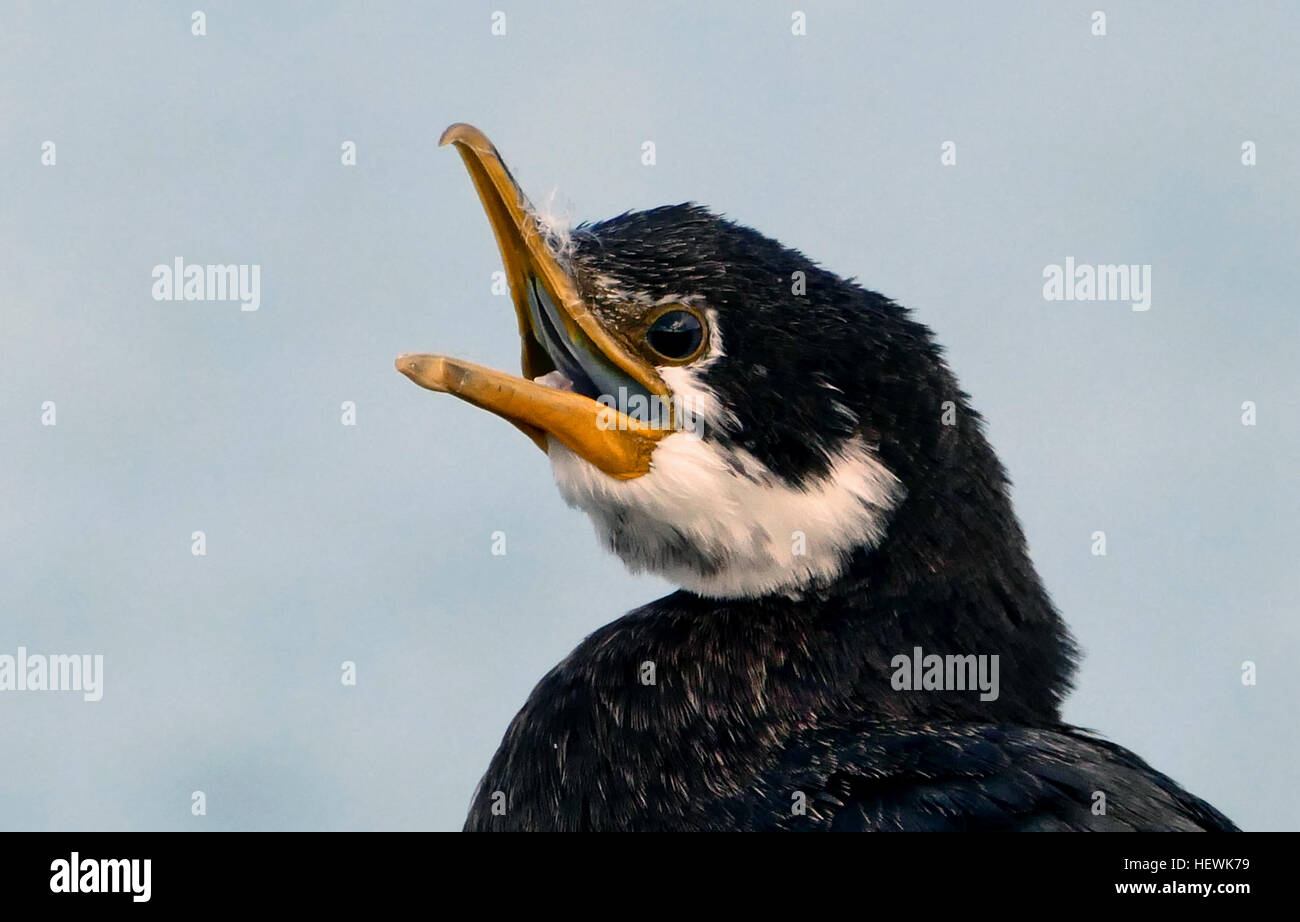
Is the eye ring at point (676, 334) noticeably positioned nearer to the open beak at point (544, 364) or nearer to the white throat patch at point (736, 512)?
the open beak at point (544, 364)

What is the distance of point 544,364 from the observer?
11047 millimetres

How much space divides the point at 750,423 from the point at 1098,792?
81.6 inches

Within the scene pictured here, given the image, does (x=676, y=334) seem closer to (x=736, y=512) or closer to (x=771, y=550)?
(x=736, y=512)

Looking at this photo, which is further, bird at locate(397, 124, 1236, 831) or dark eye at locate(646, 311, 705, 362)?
dark eye at locate(646, 311, 705, 362)

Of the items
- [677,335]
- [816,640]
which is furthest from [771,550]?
[677,335]

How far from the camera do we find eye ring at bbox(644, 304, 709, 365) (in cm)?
1062

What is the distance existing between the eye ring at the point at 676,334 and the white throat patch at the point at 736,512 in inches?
13.3

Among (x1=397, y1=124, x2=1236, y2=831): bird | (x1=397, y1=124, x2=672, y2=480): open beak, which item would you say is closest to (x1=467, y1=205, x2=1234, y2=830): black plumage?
(x1=397, y1=124, x2=1236, y2=831): bird

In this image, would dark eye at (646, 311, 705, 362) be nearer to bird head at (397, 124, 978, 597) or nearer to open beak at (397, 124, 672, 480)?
bird head at (397, 124, 978, 597)

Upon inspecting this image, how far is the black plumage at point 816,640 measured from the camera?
10.2 meters

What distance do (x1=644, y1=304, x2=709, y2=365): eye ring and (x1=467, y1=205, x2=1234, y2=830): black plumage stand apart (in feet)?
0.27

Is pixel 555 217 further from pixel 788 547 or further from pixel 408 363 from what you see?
pixel 788 547

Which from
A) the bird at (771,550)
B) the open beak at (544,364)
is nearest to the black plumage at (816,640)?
the bird at (771,550)

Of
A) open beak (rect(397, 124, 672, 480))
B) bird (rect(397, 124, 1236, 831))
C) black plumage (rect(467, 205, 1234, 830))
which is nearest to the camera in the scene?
black plumage (rect(467, 205, 1234, 830))
